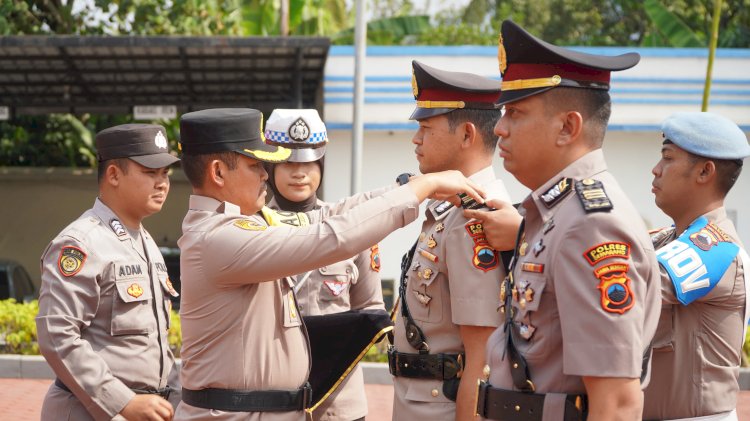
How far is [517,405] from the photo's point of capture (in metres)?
2.76

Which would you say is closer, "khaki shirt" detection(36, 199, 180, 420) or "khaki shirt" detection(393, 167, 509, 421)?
"khaki shirt" detection(393, 167, 509, 421)

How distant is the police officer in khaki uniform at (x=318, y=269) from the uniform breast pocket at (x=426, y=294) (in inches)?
34.6

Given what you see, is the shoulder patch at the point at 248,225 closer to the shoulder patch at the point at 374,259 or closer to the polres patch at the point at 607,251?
the polres patch at the point at 607,251

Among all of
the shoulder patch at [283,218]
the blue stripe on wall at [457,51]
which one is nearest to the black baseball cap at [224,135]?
the shoulder patch at [283,218]

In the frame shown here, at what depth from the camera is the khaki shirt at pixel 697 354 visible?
137 inches

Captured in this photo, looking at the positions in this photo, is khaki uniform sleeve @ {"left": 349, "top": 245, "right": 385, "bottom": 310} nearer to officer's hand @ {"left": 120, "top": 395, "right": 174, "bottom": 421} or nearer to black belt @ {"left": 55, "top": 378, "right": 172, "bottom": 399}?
black belt @ {"left": 55, "top": 378, "right": 172, "bottom": 399}

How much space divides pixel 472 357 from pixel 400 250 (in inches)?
467

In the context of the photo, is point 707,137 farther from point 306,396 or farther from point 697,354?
point 306,396

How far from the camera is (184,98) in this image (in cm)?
1861

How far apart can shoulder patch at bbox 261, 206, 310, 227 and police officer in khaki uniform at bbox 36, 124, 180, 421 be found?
631mm

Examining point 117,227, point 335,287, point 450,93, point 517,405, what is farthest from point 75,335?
point 517,405

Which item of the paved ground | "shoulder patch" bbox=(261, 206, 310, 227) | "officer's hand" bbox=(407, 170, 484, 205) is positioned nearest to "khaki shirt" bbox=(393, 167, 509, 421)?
"officer's hand" bbox=(407, 170, 484, 205)

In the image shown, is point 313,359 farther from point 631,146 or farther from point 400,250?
point 631,146

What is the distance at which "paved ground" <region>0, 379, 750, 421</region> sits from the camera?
8.49m
